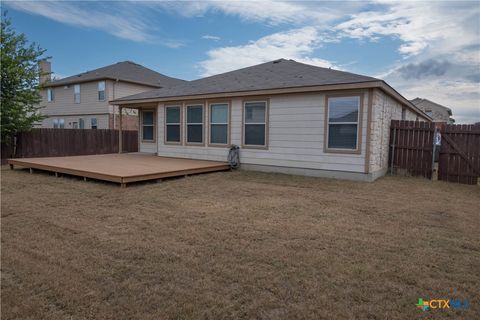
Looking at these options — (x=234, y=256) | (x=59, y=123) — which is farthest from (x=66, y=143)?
(x=234, y=256)

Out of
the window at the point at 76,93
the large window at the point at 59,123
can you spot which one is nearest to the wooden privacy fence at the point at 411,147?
the window at the point at 76,93

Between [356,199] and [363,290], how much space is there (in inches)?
143

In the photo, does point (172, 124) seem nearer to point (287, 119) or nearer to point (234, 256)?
point (287, 119)

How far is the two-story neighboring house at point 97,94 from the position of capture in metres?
19.3

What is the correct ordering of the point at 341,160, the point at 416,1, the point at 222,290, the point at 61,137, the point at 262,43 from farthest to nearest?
the point at 262,43 < the point at 61,137 < the point at 416,1 < the point at 341,160 < the point at 222,290

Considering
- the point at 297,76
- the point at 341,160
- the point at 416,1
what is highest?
the point at 416,1

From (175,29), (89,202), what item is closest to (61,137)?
(175,29)

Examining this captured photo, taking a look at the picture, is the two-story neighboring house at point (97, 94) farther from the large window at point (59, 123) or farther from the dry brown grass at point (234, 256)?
the dry brown grass at point (234, 256)

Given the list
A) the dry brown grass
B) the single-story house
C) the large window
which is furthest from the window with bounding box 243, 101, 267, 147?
the large window

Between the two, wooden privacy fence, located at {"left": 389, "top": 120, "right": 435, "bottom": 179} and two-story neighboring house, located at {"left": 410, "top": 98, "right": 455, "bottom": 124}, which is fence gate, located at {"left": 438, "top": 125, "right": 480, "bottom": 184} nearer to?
wooden privacy fence, located at {"left": 389, "top": 120, "right": 435, "bottom": 179}

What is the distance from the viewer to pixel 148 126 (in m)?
13.5

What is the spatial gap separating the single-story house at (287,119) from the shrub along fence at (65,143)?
13.6 ft

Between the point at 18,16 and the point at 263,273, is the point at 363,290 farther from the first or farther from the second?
the point at 18,16

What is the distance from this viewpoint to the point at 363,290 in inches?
97.3
